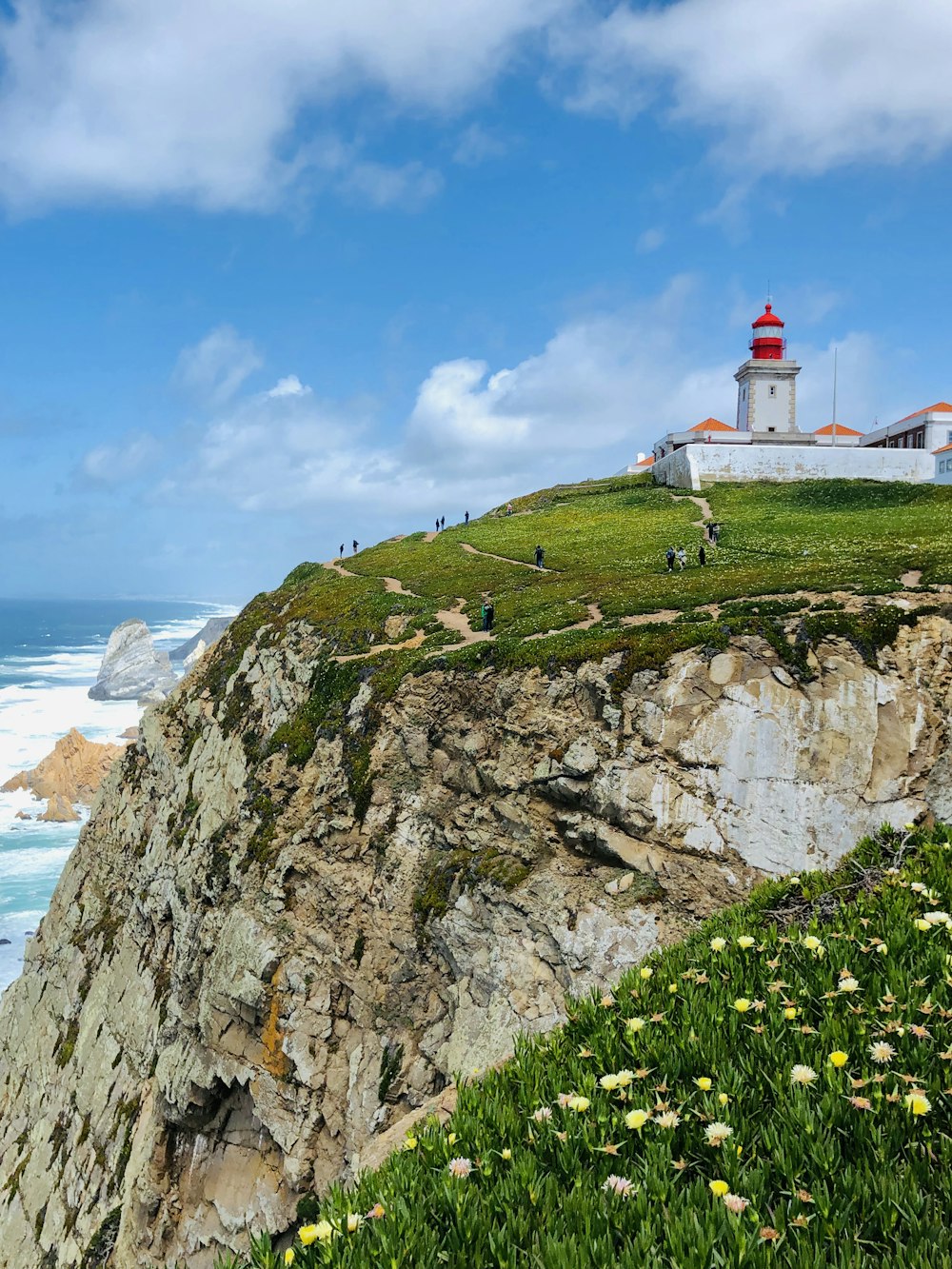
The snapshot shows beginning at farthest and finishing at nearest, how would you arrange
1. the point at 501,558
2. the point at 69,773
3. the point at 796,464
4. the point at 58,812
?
the point at 69,773
the point at 58,812
the point at 796,464
the point at 501,558

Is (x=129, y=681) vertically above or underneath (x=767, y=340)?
underneath

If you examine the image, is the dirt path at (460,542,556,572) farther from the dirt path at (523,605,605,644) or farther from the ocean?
the ocean

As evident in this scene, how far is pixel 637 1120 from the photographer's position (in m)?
5.38

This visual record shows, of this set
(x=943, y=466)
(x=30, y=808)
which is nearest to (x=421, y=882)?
(x=943, y=466)

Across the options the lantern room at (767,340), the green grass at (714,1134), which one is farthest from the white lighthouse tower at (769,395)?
the green grass at (714,1134)

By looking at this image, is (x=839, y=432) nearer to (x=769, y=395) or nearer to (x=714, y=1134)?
(x=769, y=395)

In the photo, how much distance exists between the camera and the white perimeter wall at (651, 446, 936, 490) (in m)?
66.5

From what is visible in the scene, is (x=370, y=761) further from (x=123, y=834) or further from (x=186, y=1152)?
(x=123, y=834)

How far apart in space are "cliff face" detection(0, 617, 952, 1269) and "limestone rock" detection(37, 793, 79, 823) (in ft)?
220

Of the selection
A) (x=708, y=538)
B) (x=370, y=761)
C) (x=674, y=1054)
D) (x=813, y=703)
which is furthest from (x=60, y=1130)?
(x=708, y=538)

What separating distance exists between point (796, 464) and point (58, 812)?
93130 millimetres

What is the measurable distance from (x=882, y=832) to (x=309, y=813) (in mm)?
25180

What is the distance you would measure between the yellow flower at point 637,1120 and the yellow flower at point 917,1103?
1709 millimetres

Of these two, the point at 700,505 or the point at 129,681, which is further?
the point at 129,681
